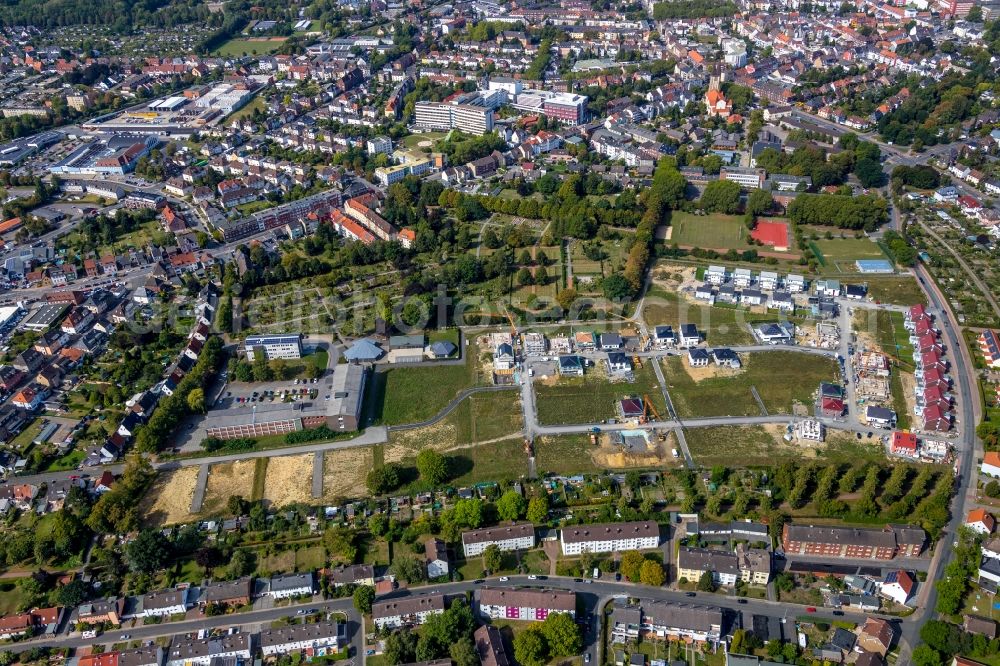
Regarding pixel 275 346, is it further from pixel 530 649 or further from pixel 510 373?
pixel 530 649

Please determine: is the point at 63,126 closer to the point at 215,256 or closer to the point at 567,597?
the point at 215,256

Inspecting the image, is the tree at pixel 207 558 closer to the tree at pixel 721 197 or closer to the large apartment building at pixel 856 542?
the large apartment building at pixel 856 542

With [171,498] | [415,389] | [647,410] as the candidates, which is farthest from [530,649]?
[171,498]

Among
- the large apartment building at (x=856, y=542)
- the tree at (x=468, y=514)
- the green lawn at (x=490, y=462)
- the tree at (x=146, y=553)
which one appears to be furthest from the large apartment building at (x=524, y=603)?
the tree at (x=146, y=553)

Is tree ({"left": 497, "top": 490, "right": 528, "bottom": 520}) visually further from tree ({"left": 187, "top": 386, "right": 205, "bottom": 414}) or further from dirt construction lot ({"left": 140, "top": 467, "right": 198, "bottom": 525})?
tree ({"left": 187, "top": 386, "right": 205, "bottom": 414})

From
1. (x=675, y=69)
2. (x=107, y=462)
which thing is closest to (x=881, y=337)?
(x=107, y=462)

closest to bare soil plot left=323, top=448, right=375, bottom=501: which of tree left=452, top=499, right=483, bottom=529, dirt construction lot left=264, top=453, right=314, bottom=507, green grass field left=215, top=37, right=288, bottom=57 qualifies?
dirt construction lot left=264, top=453, right=314, bottom=507
